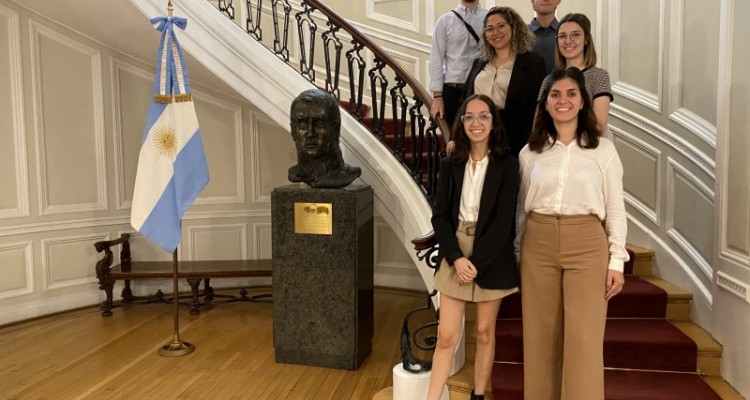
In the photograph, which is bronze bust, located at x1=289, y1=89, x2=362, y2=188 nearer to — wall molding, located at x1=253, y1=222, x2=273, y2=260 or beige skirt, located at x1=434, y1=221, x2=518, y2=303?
beige skirt, located at x1=434, y1=221, x2=518, y2=303

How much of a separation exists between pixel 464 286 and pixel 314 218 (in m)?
1.48

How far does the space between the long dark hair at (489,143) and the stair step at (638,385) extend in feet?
3.82

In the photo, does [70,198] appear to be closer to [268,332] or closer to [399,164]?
[268,332]

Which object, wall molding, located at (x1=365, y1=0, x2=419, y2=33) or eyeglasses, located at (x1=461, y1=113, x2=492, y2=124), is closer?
eyeglasses, located at (x1=461, y1=113, x2=492, y2=124)

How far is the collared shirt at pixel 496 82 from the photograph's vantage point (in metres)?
3.06

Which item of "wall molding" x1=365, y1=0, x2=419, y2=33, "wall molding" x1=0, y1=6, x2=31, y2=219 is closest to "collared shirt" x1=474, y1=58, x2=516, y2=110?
"wall molding" x1=365, y1=0, x2=419, y2=33

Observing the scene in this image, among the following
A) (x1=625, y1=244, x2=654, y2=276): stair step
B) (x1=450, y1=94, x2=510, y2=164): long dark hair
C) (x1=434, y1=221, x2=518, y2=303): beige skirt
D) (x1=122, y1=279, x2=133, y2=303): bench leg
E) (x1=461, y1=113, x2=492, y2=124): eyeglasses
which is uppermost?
(x1=461, y1=113, x2=492, y2=124): eyeglasses

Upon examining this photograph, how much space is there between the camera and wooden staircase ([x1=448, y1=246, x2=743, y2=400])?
9.98 feet

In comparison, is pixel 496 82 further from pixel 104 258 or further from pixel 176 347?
pixel 104 258

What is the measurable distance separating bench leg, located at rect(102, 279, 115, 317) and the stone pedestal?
202 centimetres

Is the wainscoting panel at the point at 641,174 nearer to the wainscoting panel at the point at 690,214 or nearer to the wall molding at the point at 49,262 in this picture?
the wainscoting panel at the point at 690,214

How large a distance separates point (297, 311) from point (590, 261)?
2156mm

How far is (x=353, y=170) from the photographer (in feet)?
13.1

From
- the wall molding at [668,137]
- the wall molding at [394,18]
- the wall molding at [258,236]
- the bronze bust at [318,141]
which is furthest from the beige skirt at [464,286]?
the wall molding at [394,18]
